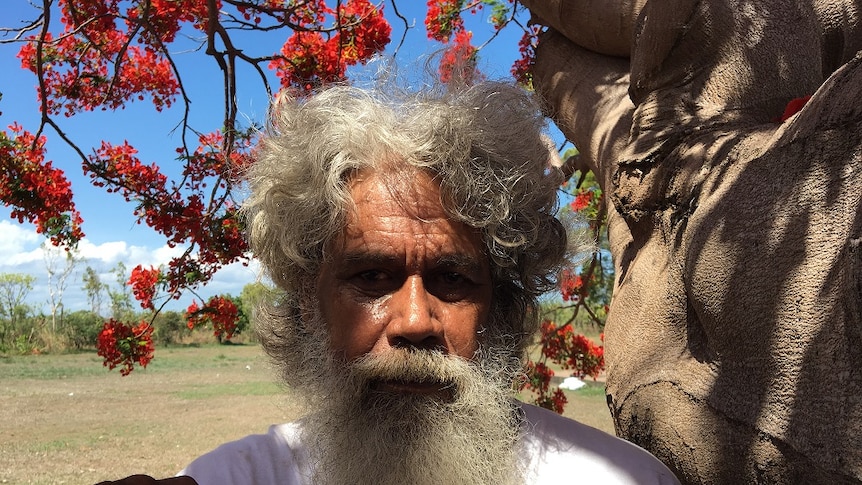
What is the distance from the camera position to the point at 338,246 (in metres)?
1.75

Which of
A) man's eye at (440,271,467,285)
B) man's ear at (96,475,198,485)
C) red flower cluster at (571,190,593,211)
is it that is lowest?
man's ear at (96,475,198,485)

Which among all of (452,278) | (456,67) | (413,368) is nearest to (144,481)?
(413,368)

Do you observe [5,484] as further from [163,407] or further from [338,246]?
[338,246]

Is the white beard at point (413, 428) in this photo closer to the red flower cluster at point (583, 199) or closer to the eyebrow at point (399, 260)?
the eyebrow at point (399, 260)

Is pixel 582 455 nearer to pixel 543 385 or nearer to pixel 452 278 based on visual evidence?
pixel 452 278

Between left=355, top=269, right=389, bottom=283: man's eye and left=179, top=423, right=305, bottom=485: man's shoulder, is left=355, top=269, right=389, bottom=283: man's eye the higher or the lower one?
the higher one

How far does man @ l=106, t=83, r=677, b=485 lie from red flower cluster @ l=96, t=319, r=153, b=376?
3248 mm

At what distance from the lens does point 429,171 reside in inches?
67.8

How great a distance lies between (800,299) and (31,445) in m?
11.1

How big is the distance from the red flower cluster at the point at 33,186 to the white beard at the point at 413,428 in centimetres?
341

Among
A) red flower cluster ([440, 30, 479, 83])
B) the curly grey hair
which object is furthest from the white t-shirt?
red flower cluster ([440, 30, 479, 83])

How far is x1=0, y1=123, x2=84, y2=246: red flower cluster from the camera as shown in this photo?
4.25 meters

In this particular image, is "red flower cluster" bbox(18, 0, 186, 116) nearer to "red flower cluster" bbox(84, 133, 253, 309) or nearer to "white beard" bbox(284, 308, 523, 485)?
"red flower cluster" bbox(84, 133, 253, 309)

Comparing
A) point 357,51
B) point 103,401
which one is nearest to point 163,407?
point 103,401
